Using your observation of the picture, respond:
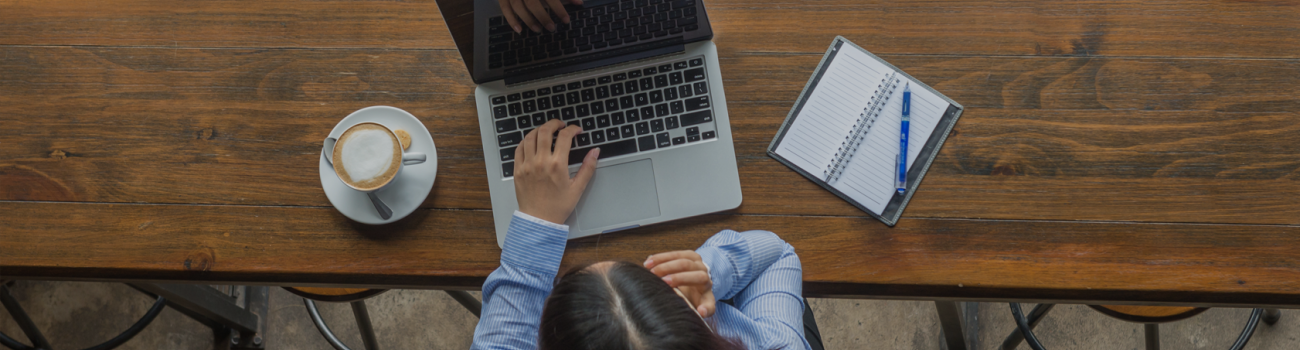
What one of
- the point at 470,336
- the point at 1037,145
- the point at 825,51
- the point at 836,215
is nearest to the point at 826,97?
the point at 825,51

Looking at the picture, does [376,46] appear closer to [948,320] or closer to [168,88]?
[168,88]

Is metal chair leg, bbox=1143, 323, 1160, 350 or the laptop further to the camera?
metal chair leg, bbox=1143, 323, 1160, 350

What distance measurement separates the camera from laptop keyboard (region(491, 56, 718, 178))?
989mm

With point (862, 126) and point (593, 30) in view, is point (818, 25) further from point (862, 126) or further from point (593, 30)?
point (593, 30)

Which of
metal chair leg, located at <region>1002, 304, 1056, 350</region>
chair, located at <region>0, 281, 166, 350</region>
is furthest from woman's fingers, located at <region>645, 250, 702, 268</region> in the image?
chair, located at <region>0, 281, 166, 350</region>

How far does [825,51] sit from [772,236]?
292 millimetres

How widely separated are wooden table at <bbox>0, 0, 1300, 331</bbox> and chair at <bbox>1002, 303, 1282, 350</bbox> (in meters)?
0.21

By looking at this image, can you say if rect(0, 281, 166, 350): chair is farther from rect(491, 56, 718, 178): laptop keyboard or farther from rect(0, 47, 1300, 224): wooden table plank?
rect(491, 56, 718, 178): laptop keyboard

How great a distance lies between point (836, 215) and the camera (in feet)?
3.24

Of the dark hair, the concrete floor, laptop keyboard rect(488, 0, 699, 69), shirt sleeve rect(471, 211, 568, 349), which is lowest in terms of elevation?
the concrete floor

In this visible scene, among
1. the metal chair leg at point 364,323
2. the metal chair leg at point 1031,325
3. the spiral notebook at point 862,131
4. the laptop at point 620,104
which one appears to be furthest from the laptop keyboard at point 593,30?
the metal chair leg at point 1031,325

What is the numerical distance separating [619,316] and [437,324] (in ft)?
4.68

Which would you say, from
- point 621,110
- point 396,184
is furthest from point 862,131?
point 396,184

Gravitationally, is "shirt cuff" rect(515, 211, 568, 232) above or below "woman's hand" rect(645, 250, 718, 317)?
above
